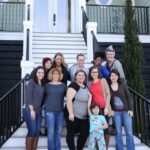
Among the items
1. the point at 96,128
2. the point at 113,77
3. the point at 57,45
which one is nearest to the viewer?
the point at 96,128

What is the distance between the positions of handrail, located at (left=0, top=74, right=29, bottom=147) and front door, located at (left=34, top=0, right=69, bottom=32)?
239 inches

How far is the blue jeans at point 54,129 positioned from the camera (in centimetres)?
Result: 549

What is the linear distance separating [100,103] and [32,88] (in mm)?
1120

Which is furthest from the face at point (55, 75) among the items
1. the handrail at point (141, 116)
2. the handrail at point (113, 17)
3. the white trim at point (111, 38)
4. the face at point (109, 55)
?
the handrail at point (113, 17)

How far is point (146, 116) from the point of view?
22.9ft

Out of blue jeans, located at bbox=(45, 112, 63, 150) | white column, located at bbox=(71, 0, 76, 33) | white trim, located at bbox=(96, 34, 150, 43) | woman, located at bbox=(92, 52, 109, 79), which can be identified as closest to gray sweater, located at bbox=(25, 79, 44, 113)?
blue jeans, located at bbox=(45, 112, 63, 150)

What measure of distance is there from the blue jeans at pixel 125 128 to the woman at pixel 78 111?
0.55 m

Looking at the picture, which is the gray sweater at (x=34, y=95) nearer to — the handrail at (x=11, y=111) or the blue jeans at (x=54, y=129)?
the blue jeans at (x=54, y=129)

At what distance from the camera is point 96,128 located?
18.0ft

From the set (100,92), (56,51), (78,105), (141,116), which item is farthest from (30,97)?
(56,51)

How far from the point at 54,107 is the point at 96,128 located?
733 mm

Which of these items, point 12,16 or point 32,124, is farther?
point 12,16

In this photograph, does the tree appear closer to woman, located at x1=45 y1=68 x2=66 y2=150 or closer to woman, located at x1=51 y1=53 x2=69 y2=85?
woman, located at x1=51 y1=53 x2=69 y2=85

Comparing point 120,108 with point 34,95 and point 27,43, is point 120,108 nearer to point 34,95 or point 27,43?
point 34,95
